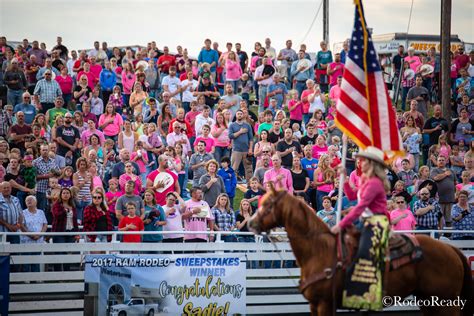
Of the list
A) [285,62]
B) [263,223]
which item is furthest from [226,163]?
[285,62]

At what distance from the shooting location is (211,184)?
61.3ft

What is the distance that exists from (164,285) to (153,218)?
171 centimetres

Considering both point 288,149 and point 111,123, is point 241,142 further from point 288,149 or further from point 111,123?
Result: point 111,123

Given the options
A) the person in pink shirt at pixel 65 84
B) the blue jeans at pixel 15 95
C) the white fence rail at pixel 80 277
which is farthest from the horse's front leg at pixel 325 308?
the blue jeans at pixel 15 95

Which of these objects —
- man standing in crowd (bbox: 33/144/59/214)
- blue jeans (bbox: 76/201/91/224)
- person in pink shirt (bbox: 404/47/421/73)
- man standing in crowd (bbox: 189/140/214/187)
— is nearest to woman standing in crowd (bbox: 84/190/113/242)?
blue jeans (bbox: 76/201/91/224)

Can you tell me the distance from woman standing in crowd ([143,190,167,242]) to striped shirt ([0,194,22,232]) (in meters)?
2.51

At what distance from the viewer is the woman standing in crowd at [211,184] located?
18.7 meters

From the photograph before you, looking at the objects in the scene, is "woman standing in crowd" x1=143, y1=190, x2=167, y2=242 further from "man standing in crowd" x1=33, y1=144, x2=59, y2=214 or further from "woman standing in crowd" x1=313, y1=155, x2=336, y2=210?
"woman standing in crowd" x1=313, y1=155, x2=336, y2=210

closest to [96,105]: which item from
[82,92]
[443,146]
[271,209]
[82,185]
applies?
[82,92]

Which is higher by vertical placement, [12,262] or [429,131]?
[429,131]

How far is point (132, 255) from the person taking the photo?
1549 cm

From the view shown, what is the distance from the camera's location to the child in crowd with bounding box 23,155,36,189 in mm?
18438

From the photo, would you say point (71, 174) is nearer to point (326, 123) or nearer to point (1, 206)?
point (1, 206)

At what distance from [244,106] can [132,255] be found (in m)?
8.91
